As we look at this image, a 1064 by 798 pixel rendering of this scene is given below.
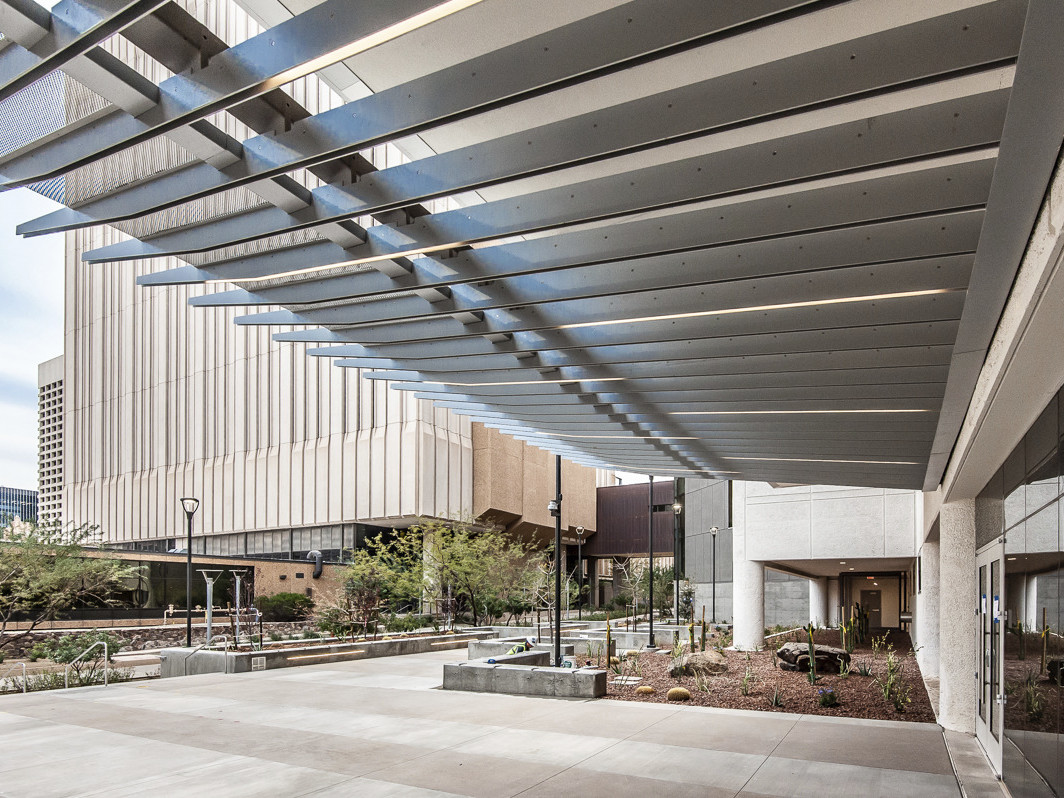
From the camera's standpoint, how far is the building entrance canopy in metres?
3.83

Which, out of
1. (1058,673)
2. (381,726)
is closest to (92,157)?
(1058,673)

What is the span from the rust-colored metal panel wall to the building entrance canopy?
2585 inches

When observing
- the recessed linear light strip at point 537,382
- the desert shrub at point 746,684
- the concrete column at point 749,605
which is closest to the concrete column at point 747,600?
the concrete column at point 749,605

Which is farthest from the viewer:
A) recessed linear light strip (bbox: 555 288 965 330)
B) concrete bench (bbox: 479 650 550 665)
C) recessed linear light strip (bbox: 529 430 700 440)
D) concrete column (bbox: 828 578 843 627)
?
concrete column (bbox: 828 578 843 627)

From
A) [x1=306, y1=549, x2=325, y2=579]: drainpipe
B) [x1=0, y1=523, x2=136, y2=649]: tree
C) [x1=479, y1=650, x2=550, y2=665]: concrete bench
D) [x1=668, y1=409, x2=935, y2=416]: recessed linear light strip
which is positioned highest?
[x1=668, y1=409, x2=935, y2=416]: recessed linear light strip

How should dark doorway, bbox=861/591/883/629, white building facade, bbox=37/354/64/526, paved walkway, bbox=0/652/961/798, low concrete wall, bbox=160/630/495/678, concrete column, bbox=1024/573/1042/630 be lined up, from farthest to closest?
white building facade, bbox=37/354/64/526
dark doorway, bbox=861/591/883/629
low concrete wall, bbox=160/630/495/678
paved walkway, bbox=0/652/961/798
concrete column, bbox=1024/573/1042/630

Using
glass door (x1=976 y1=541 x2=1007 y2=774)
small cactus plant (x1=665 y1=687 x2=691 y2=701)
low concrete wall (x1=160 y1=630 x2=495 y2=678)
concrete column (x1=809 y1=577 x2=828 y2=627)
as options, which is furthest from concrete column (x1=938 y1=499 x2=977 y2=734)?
concrete column (x1=809 y1=577 x2=828 y2=627)

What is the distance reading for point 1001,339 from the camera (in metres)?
5.95

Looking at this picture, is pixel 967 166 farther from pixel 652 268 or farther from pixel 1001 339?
pixel 652 268

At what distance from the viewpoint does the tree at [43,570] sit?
75.7 ft

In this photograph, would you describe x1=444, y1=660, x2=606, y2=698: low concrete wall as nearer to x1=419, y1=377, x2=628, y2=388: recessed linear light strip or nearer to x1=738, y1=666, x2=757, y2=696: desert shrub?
x1=738, y1=666, x2=757, y2=696: desert shrub

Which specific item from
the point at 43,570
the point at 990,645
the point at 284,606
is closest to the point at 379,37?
the point at 990,645

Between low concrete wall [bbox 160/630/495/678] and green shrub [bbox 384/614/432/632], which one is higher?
low concrete wall [bbox 160/630/495/678]

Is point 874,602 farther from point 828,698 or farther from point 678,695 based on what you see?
point 678,695
